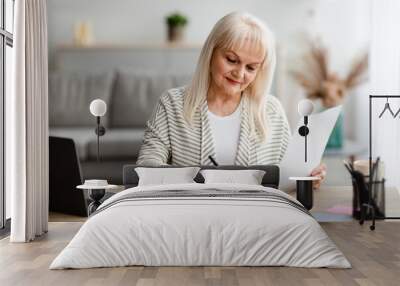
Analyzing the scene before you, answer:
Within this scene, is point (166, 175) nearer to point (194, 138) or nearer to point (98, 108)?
point (194, 138)

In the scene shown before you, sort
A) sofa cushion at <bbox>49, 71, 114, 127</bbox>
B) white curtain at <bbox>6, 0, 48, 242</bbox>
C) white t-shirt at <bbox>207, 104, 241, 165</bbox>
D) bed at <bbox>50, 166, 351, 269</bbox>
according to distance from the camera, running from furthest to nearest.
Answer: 1. sofa cushion at <bbox>49, 71, 114, 127</bbox>
2. white t-shirt at <bbox>207, 104, 241, 165</bbox>
3. white curtain at <bbox>6, 0, 48, 242</bbox>
4. bed at <bbox>50, 166, 351, 269</bbox>

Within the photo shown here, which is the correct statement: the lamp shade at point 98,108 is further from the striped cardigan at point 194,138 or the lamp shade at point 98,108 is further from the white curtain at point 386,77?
the white curtain at point 386,77

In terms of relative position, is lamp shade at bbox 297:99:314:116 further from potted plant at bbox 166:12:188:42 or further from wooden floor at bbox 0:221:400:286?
wooden floor at bbox 0:221:400:286

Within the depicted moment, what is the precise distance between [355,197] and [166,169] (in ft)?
5.95

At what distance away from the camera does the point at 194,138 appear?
6.46 m

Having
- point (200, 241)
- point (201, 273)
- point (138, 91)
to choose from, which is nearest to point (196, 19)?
point (138, 91)

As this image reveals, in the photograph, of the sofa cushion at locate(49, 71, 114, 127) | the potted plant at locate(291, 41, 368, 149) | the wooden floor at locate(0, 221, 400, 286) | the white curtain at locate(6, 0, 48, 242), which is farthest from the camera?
the potted plant at locate(291, 41, 368, 149)

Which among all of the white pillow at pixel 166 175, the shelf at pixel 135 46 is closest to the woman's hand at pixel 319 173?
the white pillow at pixel 166 175

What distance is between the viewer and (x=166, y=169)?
6113mm

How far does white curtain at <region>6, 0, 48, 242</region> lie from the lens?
5422 mm

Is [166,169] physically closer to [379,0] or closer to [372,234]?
[372,234]

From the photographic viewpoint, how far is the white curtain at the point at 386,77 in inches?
259

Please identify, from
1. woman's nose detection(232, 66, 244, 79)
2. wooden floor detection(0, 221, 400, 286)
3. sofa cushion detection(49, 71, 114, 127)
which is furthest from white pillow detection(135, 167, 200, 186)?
wooden floor detection(0, 221, 400, 286)

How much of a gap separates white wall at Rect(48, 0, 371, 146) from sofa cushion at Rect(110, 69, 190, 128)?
341 mm
